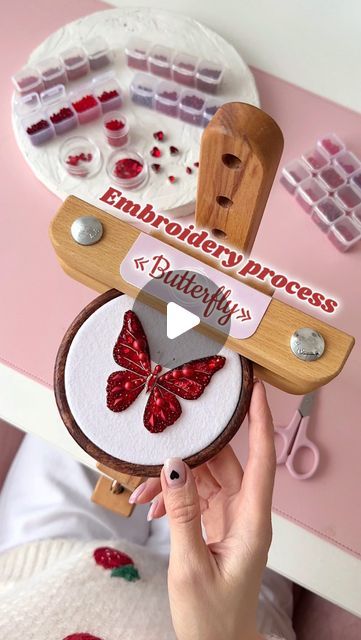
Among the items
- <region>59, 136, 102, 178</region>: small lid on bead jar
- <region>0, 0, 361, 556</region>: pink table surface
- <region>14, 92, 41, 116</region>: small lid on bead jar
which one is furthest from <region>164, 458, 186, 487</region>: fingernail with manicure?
<region>14, 92, 41, 116</region>: small lid on bead jar

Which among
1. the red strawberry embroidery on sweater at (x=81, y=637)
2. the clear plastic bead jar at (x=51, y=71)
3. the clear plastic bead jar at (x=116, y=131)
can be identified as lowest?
the red strawberry embroidery on sweater at (x=81, y=637)

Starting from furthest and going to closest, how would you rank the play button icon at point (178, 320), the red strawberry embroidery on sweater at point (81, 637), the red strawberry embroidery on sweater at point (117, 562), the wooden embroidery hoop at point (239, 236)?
the red strawberry embroidery on sweater at point (117, 562) < the red strawberry embroidery on sweater at point (81, 637) < the play button icon at point (178, 320) < the wooden embroidery hoop at point (239, 236)

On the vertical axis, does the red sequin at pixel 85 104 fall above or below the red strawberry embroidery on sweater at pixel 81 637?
above

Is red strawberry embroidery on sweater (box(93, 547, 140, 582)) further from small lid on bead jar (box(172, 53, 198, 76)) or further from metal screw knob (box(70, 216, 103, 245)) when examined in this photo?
small lid on bead jar (box(172, 53, 198, 76))

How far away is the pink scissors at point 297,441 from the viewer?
31.2 inches

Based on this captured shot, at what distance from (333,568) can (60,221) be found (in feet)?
1.67

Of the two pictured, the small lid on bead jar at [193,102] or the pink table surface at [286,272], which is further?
the small lid on bead jar at [193,102]

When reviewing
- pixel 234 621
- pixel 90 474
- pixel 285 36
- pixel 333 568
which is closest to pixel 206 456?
pixel 234 621

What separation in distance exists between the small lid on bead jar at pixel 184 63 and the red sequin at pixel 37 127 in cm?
20

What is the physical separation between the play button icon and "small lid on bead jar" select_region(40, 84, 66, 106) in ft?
1.53

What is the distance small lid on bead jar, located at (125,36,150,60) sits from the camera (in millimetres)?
936

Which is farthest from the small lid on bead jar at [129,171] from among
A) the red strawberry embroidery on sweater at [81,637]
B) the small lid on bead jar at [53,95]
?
the red strawberry embroidery on sweater at [81,637]

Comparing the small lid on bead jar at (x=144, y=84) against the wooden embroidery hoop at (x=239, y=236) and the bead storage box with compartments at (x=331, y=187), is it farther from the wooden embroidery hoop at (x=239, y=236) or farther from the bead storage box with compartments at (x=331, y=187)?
the wooden embroidery hoop at (x=239, y=236)

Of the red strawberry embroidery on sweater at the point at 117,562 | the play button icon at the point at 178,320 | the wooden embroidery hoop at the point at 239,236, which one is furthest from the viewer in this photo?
the red strawberry embroidery on sweater at the point at 117,562
